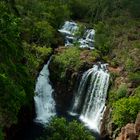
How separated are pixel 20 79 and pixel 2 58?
4.85 meters

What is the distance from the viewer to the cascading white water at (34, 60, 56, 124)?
5956 cm

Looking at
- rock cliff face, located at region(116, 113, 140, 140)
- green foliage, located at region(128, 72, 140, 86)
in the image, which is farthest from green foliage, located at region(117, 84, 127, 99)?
rock cliff face, located at region(116, 113, 140, 140)

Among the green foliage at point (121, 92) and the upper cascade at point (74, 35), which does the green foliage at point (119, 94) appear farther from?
the upper cascade at point (74, 35)

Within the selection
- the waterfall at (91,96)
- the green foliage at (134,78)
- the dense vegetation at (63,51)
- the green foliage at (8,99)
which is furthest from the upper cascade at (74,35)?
the green foliage at (8,99)

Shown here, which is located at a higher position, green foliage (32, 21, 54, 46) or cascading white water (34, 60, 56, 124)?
green foliage (32, 21, 54, 46)

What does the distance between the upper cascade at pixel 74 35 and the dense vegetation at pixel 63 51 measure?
207 cm

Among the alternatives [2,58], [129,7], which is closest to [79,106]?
[2,58]

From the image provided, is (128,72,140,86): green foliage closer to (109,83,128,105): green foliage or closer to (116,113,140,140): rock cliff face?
(109,83,128,105): green foliage

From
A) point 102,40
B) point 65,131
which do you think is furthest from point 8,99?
point 102,40

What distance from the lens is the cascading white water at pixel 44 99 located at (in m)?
59.6

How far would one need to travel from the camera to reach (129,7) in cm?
10781

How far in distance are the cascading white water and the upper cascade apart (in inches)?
491

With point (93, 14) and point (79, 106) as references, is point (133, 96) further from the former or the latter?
point (93, 14)

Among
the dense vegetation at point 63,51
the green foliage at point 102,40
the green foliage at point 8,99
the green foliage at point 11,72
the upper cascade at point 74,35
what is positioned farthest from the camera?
the upper cascade at point 74,35
